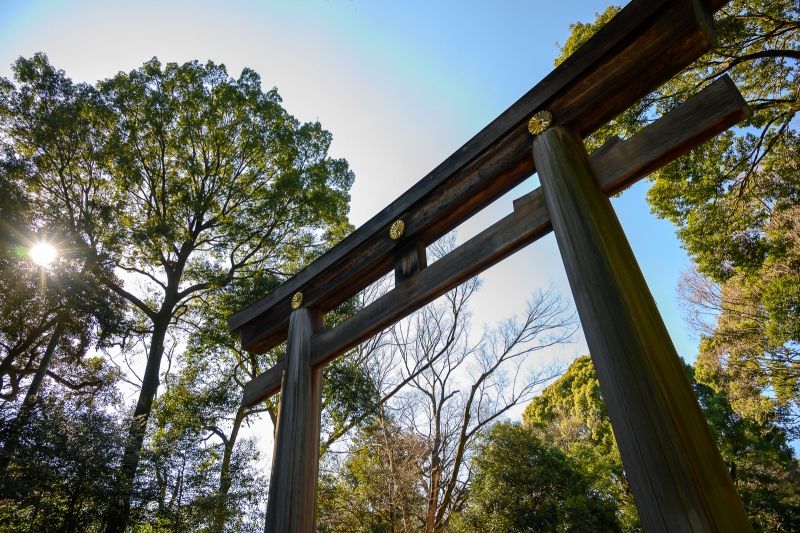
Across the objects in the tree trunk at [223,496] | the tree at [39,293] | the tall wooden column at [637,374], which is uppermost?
the tree at [39,293]

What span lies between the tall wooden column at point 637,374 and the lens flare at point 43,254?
10.1m

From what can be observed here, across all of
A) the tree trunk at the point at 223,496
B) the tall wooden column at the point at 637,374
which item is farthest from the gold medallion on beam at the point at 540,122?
the tree trunk at the point at 223,496

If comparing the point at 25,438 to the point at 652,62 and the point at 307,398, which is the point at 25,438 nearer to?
the point at 307,398

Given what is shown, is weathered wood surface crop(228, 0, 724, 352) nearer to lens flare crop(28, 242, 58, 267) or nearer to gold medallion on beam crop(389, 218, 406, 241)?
gold medallion on beam crop(389, 218, 406, 241)

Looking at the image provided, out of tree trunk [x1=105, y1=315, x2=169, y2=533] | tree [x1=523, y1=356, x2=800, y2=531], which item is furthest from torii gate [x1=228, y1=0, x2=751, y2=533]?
tree [x1=523, y1=356, x2=800, y2=531]

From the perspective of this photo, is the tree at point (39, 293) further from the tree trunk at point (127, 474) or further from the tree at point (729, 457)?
the tree at point (729, 457)

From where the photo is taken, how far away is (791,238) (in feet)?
25.2

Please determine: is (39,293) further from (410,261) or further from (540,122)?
(540,122)

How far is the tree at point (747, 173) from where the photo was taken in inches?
261

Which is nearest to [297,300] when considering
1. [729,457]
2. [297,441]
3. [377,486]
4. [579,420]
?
[297,441]

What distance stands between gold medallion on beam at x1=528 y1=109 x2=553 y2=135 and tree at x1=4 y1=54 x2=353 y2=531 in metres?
10.2

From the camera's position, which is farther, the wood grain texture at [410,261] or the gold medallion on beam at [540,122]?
the wood grain texture at [410,261]

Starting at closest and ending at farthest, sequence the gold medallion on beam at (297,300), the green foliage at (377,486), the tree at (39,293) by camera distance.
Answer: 1. the gold medallion on beam at (297,300)
2. the tree at (39,293)
3. the green foliage at (377,486)

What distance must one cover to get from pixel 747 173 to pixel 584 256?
780 cm
